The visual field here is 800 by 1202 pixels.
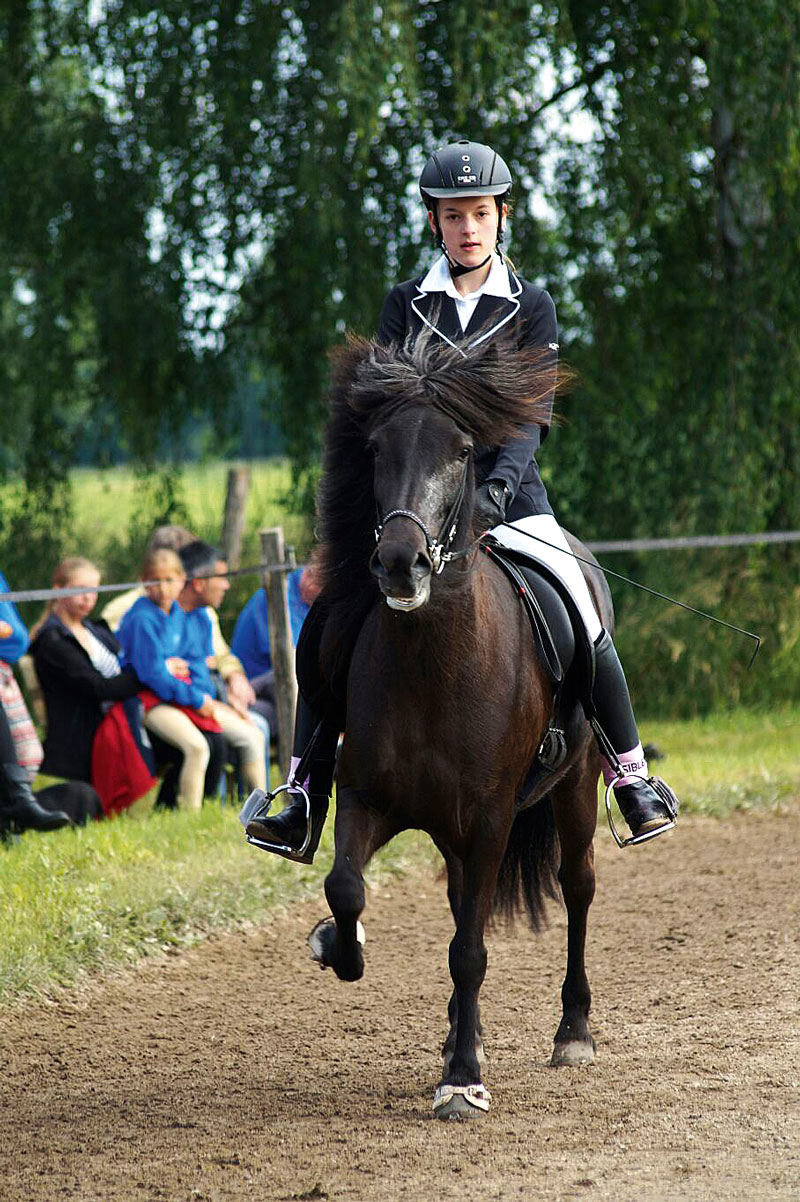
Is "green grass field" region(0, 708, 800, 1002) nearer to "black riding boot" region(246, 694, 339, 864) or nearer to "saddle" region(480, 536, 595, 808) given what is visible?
"black riding boot" region(246, 694, 339, 864)

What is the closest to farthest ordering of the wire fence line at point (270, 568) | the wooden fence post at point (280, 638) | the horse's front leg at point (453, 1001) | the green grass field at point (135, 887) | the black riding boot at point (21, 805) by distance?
the horse's front leg at point (453, 1001)
the green grass field at point (135, 887)
the wire fence line at point (270, 568)
the black riding boot at point (21, 805)
the wooden fence post at point (280, 638)

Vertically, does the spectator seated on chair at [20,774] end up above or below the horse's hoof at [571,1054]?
above

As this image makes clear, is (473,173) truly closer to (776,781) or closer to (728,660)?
(776,781)

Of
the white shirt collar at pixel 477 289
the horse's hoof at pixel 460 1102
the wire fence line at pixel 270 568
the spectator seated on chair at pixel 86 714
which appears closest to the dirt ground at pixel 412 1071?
the horse's hoof at pixel 460 1102

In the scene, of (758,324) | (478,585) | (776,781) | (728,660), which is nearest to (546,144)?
(758,324)

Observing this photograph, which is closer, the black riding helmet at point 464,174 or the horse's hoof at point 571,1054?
the black riding helmet at point 464,174

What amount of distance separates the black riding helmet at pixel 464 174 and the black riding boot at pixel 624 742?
1410 millimetres

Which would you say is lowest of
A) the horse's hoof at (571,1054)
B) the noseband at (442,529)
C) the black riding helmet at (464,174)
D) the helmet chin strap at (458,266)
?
the horse's hoof at (571,1054)

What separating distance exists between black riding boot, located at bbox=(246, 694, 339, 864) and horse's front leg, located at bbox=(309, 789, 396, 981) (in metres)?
0.29

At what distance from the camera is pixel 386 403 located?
4.25 metres

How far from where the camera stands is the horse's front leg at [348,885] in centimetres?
425

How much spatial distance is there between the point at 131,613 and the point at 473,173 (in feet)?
14.2

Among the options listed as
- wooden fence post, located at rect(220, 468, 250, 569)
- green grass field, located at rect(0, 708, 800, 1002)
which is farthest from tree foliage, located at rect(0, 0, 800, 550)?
green grass field, located at rect(0, 708, 800, 1002)

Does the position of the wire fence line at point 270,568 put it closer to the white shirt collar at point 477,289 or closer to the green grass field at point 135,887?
the green grass field at point 135,887
